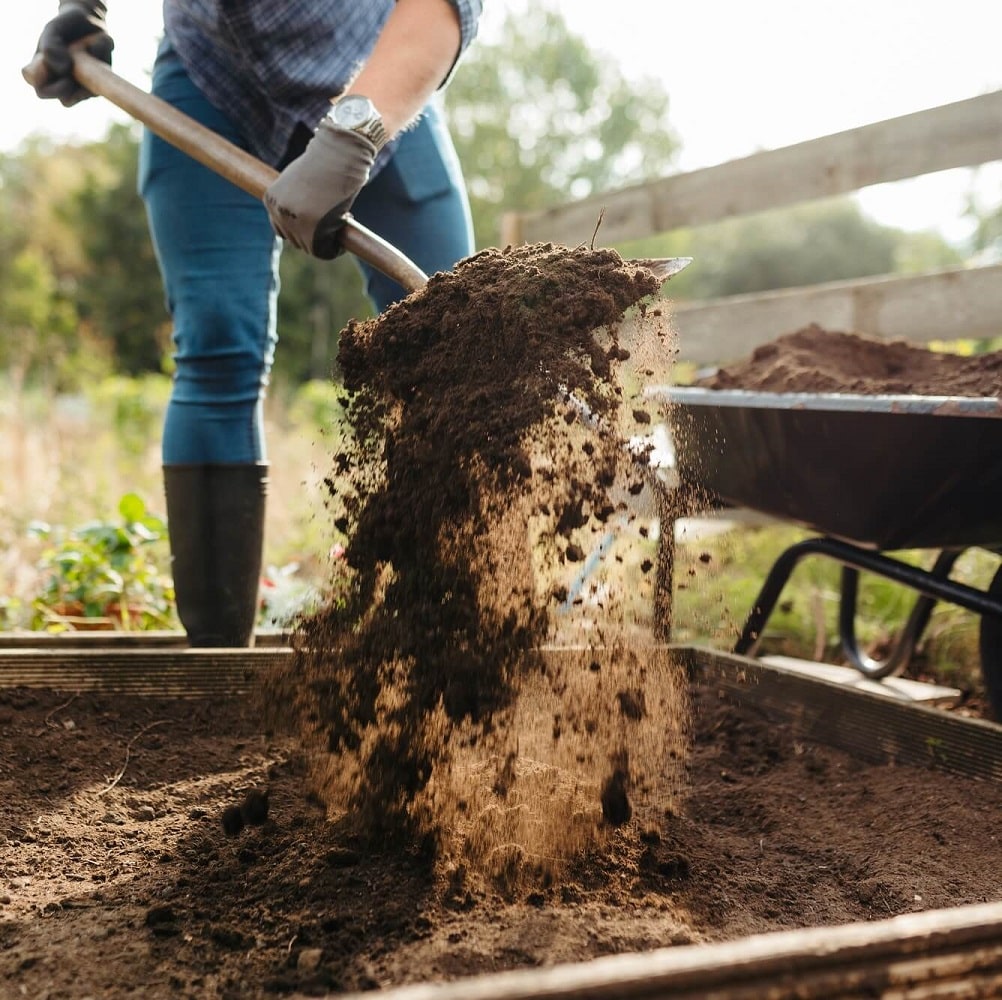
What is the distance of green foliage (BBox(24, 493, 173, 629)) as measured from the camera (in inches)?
113

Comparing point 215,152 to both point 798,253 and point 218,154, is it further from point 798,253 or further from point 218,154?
point 798,253

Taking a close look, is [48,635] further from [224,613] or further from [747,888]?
[747,888]

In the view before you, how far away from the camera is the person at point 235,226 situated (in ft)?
6.82

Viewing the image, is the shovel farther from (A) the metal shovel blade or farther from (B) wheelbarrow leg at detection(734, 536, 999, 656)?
(B) wheelbarrow leg at detection(734, 536, 999, 656)

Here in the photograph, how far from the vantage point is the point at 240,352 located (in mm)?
2150

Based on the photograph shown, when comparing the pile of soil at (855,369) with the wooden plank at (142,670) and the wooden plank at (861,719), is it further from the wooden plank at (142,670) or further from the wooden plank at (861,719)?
the wooden plank at (142,670)

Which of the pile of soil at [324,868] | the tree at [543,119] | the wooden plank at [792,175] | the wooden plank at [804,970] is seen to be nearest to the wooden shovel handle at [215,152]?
the pile of soil at [324,868]

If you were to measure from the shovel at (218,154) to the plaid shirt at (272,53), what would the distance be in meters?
0.15

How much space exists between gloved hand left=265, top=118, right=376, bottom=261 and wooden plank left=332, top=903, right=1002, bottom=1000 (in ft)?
4.40

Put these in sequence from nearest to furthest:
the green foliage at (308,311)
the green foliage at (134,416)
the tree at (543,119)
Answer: the green foliage at (134,416) → the green foliage at (308,311) → the tree at (543,119)

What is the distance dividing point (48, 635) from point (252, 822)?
904 millimetres

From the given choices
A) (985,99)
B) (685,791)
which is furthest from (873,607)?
(685,791)

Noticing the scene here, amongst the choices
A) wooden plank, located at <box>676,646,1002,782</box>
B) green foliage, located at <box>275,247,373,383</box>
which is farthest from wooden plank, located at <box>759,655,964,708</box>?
green foliage, located at <box>275,247,373,383</box>

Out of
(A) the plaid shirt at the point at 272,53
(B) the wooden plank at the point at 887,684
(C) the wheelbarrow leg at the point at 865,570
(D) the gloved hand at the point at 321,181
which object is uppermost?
(A) the plaid shirt at the point at 272,53
